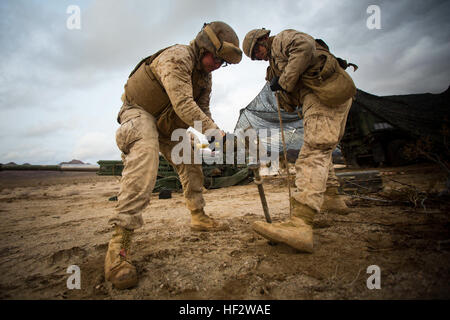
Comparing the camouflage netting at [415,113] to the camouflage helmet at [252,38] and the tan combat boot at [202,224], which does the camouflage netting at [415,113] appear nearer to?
the camouflage helmet at [252,38]

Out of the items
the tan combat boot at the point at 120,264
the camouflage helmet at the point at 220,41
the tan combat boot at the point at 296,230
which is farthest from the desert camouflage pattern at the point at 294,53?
the tan combat boot at the point at 120,264

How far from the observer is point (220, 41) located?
1.83 m

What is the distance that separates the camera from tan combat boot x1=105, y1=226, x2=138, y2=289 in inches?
44.9

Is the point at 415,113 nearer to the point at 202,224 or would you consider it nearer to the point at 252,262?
the point at 202,224

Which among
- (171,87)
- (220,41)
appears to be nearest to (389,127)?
(220,41)

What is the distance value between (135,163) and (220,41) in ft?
4.44

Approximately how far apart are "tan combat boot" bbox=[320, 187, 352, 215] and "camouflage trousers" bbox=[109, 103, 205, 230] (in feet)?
7.10

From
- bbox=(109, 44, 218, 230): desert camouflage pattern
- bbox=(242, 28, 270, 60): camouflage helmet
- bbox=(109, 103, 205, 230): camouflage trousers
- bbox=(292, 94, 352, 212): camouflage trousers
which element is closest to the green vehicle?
bbox=(292, 94, 352, 212): camouflage trousers

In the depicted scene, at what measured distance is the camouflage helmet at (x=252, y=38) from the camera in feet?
6.71

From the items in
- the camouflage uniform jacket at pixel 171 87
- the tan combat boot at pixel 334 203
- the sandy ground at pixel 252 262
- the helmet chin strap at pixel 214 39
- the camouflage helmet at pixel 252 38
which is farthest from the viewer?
the tan combat boot at pixel 334 203

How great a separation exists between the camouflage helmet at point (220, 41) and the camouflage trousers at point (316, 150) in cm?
84

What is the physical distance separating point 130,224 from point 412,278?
1662 millimetres

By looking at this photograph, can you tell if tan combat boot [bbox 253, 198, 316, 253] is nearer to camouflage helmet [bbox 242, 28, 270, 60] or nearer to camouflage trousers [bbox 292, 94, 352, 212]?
camouflage trousers [bbox 292, 94, 352, 212]
